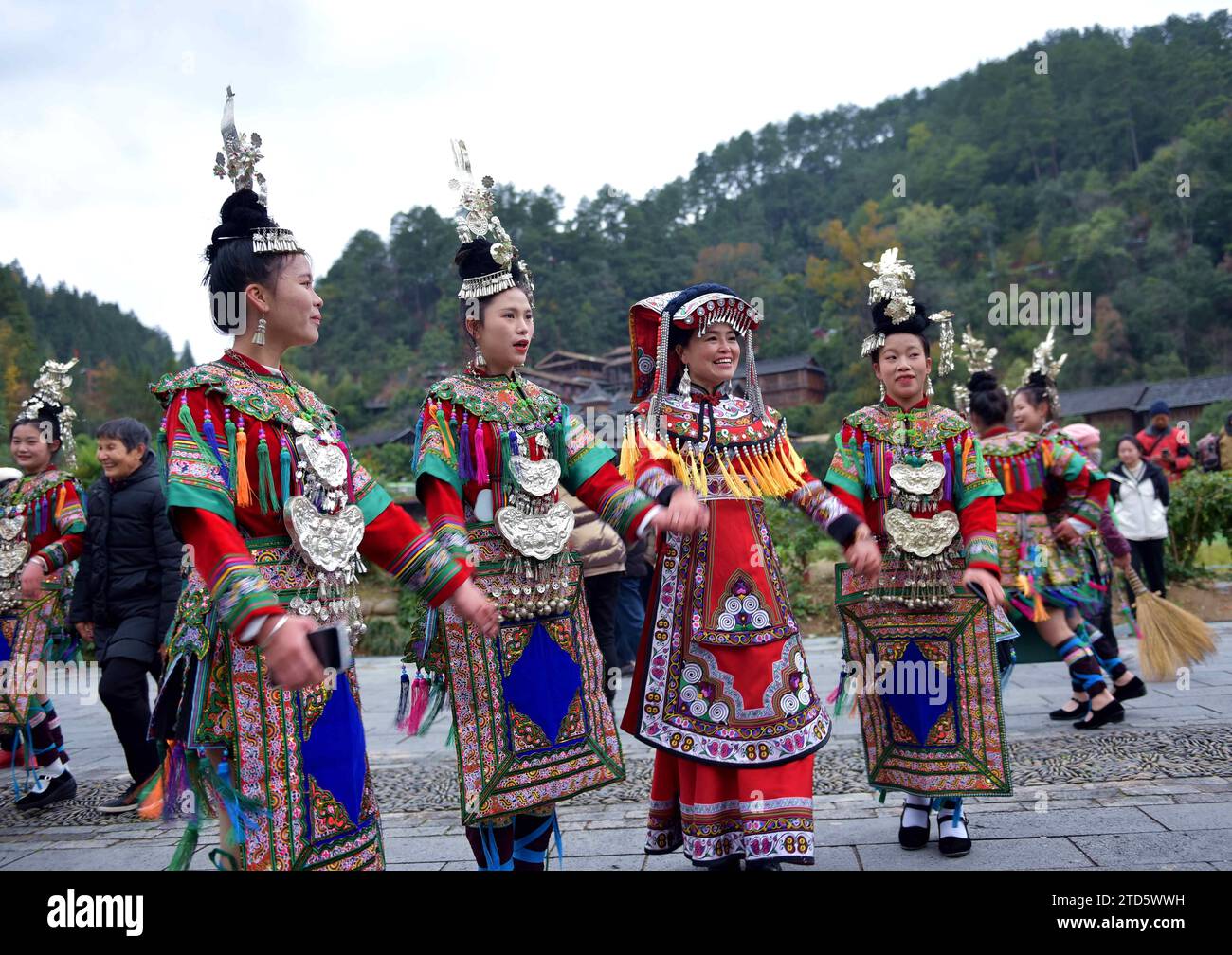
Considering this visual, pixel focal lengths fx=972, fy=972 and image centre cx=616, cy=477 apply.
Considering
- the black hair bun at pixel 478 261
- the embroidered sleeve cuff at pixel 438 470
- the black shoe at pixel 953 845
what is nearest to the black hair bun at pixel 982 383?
the black shoe at pixel 953 845

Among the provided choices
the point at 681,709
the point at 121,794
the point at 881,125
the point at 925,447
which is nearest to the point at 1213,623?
the point at 925,447

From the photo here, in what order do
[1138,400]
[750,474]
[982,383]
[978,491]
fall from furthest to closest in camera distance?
[1138,400] < [982,383] < [978,491] < [750,474]

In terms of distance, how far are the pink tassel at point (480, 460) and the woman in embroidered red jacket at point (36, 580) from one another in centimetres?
328

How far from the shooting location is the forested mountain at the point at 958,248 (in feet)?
132

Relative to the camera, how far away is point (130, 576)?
16.7 feet

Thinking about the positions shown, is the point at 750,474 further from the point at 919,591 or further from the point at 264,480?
the point at 264,480

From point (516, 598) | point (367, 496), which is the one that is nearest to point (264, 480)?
point (367, 496)

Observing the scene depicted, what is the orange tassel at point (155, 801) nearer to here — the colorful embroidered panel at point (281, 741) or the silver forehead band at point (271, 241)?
the colorful embroidered panel at point (281, 741)

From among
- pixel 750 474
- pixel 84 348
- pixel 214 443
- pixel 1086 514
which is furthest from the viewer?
pixel 84 348

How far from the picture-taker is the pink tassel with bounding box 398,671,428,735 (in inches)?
127

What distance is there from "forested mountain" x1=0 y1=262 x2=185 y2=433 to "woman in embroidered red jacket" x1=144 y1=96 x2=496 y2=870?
27879 mm

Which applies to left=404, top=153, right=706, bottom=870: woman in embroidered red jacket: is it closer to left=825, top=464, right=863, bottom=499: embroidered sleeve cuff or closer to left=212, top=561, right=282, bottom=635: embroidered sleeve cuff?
left=212, top=561, right=282, bottom=635: embroidered sleeve cuff

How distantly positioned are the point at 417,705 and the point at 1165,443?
1049cm

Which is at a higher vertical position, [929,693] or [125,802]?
[929,693]
